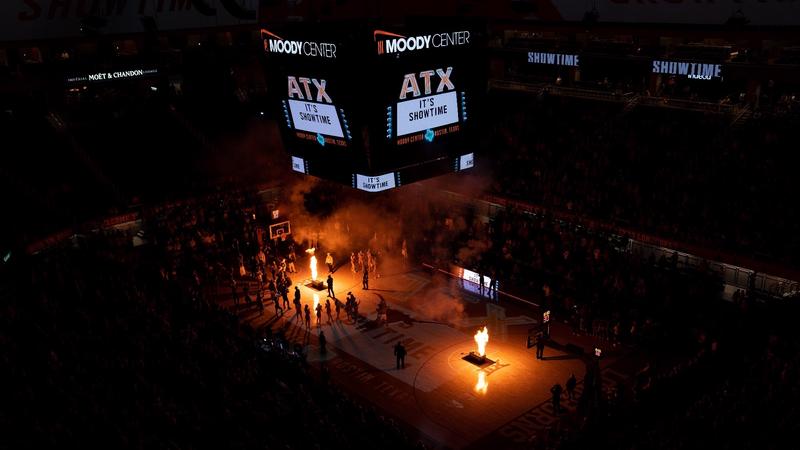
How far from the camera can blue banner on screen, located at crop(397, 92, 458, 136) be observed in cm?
1880

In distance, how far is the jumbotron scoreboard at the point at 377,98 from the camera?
17812mm

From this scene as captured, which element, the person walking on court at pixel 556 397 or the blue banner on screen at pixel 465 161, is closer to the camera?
the person walking on court at pixel 556 397

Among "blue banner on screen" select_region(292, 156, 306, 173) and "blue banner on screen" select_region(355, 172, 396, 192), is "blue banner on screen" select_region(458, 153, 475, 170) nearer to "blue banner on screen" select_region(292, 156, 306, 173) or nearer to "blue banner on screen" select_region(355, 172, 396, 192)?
"blue banner on screen" select_region(355, 172, 396, 192)

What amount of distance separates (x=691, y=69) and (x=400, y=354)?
1536 centimetres

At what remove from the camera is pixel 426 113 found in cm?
1928

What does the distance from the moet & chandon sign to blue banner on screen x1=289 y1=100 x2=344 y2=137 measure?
14986mm

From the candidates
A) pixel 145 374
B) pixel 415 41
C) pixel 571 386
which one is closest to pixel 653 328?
pixel 571 386

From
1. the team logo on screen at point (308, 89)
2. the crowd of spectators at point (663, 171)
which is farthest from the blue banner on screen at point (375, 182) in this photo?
the crowd of spectators at point (663, 171)

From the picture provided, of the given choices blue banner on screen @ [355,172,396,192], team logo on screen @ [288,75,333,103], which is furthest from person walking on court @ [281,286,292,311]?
team logo on screen @ [288,75,333,103]

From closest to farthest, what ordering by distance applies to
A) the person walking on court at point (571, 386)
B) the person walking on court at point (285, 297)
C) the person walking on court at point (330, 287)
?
the person walking on court at point (571, 386) < the person walking on court at point (285, 297) < the person walking on court at point (330, 287)

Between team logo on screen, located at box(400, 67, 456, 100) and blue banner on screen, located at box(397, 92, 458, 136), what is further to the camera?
blue banner on screen, located at box(397, 92, 458, 136)

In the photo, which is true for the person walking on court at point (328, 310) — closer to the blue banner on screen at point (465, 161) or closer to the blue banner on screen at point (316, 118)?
the blue banner on screen at point (316, 118)

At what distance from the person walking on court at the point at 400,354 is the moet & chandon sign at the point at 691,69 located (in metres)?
15.0

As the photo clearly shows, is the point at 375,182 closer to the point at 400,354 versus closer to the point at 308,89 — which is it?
the point at 308,89
